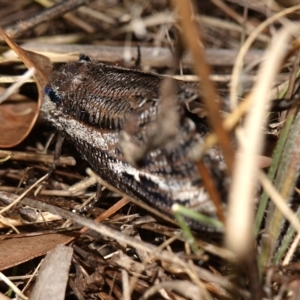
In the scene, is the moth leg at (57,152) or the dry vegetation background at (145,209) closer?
the dry vegetation background at (145,209)

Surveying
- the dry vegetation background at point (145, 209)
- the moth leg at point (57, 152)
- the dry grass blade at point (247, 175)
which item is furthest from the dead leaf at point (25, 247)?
the dry grass blade at point (247, 175)

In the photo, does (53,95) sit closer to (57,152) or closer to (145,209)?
(57,152)

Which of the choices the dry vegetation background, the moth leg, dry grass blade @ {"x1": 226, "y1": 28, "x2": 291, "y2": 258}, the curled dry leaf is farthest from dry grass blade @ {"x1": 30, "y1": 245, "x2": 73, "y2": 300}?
dry grass blade @ {"x1": 226, "y1": 28, "x2": 291, "y2": 258}

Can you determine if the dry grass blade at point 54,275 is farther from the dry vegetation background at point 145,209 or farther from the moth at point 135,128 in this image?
the moth at point 135,128

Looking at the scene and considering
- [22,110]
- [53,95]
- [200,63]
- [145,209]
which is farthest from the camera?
[22,110]

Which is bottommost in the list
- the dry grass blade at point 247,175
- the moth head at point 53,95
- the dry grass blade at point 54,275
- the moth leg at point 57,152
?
the dry grass blade at point 54,275

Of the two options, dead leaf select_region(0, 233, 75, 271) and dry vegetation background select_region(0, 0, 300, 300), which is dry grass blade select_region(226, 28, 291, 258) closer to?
dry vegetation background select_region(0, 0, 300, 300)

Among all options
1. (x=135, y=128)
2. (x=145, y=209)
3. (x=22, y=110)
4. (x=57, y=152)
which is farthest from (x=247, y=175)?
(x=22, y=110)
